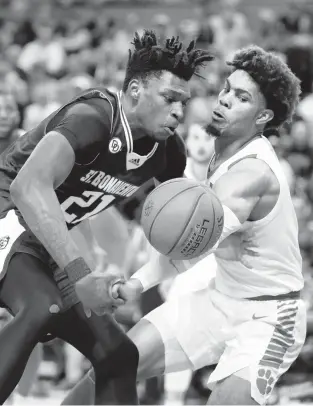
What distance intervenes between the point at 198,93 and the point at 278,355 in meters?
5.52

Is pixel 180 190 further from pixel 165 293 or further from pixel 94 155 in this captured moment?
pixel 165 293

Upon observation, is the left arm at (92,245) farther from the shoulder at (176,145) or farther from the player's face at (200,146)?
the shoulder at (176,145)

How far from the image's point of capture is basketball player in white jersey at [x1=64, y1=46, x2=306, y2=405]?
381 centimetres

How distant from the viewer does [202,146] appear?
625 cm

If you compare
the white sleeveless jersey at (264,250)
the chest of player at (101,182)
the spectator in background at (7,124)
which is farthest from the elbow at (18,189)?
the spectator in background at (7,124)

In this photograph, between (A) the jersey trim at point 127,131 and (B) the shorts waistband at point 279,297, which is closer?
(A) the jersey trim at point 127,131

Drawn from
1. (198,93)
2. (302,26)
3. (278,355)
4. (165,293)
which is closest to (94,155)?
(278,355)

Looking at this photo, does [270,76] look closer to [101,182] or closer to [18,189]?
[101,182]

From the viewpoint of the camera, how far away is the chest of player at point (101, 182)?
12.4 feet

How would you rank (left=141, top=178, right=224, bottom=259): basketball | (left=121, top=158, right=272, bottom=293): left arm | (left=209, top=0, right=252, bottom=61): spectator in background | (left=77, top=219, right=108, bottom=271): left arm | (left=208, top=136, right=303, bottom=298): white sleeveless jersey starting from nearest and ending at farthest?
1. (left=141, top=178, right=224, bottom=259): basketball
2. (left=121, top=158, right=272, bottom=293): left arm
3. (left=208, top=136, right=303, bottom=298): white sleeveless jersey
4. (left=77, top=219, right=108, bottom=271): left arm
5. (left=209, top=0, right=252, bottom=61): spectator in background

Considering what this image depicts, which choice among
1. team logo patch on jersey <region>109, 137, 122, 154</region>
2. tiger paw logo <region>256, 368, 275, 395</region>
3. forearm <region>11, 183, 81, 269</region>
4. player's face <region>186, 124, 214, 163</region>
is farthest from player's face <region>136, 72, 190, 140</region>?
player's face <region>186, 124, 214, 163</region>

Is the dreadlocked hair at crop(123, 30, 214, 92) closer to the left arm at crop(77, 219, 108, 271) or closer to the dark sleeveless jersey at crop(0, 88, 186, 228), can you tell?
the dark sleeveless jersey at crop(0, 88, 186, 228)

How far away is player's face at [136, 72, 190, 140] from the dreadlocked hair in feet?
0.14

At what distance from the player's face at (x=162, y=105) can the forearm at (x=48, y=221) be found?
632 mm
